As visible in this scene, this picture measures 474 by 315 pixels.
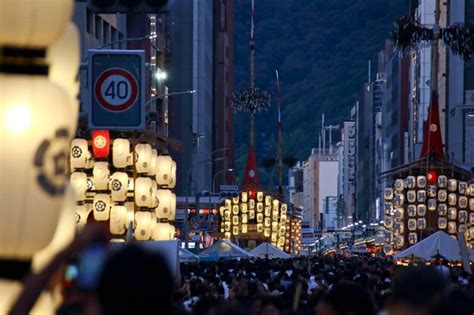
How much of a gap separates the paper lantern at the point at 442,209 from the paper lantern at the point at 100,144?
34422 millimetres

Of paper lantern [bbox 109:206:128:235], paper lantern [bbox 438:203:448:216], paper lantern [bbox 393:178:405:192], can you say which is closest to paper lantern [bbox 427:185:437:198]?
paper lantern [bbox 438:203:448:216]

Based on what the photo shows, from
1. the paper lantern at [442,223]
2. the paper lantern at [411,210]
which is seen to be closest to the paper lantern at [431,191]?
the paper lantern at [411,210]

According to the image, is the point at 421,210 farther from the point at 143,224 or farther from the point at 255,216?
the point at 255,216

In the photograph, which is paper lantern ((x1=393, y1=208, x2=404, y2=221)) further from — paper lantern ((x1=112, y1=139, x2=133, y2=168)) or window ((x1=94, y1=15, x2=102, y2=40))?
paper lantern ((x1=112, y1=139, x2=133, y2=168))

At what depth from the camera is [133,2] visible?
625 inches

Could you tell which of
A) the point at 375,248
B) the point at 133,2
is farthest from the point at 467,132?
the point at 133,2

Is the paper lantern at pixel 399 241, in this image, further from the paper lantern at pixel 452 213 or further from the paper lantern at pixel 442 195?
the paper lantern at pixel 442 195

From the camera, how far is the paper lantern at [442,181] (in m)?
64.6

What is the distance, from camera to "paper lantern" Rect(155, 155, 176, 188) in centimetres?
3594

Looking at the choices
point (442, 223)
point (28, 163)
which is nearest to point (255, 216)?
point (442, 223)

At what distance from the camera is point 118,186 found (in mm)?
32719

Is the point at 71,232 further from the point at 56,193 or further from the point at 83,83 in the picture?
the point at 83,83

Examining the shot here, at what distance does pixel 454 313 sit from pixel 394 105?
138m

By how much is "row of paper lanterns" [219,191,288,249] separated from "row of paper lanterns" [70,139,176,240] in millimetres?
61281
